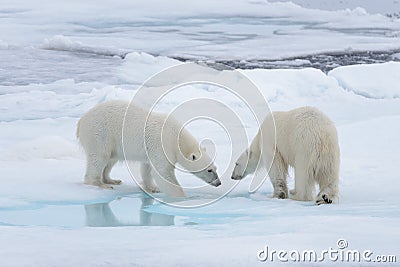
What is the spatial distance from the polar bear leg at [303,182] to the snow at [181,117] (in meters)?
0.10

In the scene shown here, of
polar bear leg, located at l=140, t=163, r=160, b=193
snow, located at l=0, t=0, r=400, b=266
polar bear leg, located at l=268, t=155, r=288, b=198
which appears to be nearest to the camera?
snow, located at l=0, t=0, r=400, b=266

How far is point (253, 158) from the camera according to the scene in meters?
5.45

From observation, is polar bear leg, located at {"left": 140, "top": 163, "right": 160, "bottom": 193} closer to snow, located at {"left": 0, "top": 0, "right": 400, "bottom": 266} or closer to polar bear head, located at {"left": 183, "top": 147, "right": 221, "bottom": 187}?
snow, located at {"left": 0, "top": 0, "right": 400, "bottom": 266}

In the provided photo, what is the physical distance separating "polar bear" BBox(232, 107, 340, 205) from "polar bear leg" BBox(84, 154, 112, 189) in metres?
1.21

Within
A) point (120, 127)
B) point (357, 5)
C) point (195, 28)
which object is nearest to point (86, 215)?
point (120, 127)

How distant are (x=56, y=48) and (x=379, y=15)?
688 centimetres

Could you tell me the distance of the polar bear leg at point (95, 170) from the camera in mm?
5277

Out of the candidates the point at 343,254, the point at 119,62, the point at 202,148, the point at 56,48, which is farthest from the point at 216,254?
the point at 56,48

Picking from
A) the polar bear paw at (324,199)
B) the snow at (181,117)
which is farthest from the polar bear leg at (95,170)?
the polar bear paw at (324,199)

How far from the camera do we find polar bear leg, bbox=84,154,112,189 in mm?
5277

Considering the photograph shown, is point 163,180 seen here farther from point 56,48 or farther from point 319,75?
point 56,48

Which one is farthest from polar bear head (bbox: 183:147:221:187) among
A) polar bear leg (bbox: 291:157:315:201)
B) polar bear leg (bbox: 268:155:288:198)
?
polar bear leg (bbox: 291:157:315:201)

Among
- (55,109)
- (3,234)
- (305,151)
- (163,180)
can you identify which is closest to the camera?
(3,234)

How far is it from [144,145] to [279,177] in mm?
998
